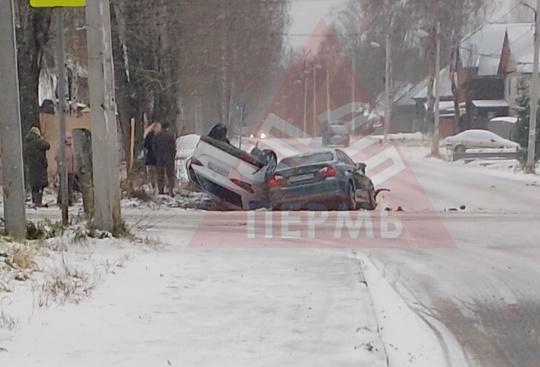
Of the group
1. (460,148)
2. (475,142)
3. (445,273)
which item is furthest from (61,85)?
(475,142)

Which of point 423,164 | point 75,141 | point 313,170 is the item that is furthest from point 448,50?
point 75,141

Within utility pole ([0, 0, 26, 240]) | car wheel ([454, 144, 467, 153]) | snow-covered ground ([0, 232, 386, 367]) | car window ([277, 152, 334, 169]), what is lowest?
car wheel ([454, 144, 467, 153])

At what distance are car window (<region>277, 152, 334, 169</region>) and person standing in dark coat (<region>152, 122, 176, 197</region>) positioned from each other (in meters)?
2.99

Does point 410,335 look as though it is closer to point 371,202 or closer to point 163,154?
point 371,202

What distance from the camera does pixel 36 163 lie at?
1380cm

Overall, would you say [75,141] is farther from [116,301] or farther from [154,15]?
[154,15]

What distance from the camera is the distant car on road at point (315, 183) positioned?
44.3 ft

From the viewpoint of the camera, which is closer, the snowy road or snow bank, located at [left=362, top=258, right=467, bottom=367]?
snow bank, located at [left=362, top=258, right=467, bottom=367]

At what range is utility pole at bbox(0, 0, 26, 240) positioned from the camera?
7496 mm

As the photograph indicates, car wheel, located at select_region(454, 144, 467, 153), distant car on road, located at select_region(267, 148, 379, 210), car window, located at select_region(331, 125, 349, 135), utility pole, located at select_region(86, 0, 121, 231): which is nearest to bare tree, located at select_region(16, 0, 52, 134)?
distant car on road, located at select_region(267, 148, 379, 210)

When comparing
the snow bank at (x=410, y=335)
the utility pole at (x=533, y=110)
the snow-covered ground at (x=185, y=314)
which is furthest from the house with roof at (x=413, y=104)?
the snow bank at (x=410, y=335)

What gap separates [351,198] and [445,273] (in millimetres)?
6186

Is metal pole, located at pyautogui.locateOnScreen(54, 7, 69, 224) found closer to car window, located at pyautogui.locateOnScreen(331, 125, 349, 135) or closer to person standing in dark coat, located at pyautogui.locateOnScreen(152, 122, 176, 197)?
person standing in dark coat, located at pyautogui.locateOnScreen(152, 122, 176, 197)

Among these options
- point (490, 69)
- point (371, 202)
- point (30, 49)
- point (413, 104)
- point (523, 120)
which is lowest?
point (371, 202)
